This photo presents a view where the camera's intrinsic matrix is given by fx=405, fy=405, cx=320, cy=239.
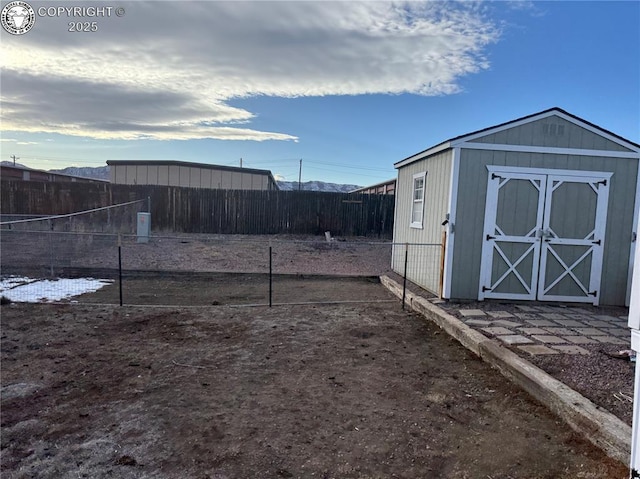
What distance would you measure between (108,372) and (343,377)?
2.34 metres

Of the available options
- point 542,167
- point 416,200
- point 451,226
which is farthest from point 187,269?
point 542,167

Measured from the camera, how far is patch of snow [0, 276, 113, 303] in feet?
23.1

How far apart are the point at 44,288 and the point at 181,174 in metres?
15.8

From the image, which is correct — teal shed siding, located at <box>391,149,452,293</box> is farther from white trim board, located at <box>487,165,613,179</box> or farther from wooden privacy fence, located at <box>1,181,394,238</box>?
wooden privacy fence, located at <box>1,181,394,238</box>

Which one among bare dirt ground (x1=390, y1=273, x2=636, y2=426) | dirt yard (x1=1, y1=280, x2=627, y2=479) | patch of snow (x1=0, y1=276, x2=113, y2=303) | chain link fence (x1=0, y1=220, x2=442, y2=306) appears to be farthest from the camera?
chain link fence (x1=0, y1=220, x2=442, y2=306)

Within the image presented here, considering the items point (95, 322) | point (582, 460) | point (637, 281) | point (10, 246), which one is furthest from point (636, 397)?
point (10, 246)

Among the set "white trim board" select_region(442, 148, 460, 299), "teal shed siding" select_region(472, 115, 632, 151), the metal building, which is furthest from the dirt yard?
the metal building

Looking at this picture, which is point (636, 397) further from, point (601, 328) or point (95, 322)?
point (95, 322)

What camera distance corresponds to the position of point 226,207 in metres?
16.7

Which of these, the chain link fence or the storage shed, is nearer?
the storage shed

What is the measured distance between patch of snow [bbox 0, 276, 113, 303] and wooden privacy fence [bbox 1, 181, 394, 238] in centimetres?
782

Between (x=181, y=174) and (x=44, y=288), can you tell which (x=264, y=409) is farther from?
(x=181, y=174)

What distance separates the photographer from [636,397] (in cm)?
200

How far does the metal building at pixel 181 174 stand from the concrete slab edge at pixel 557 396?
63.1ft
